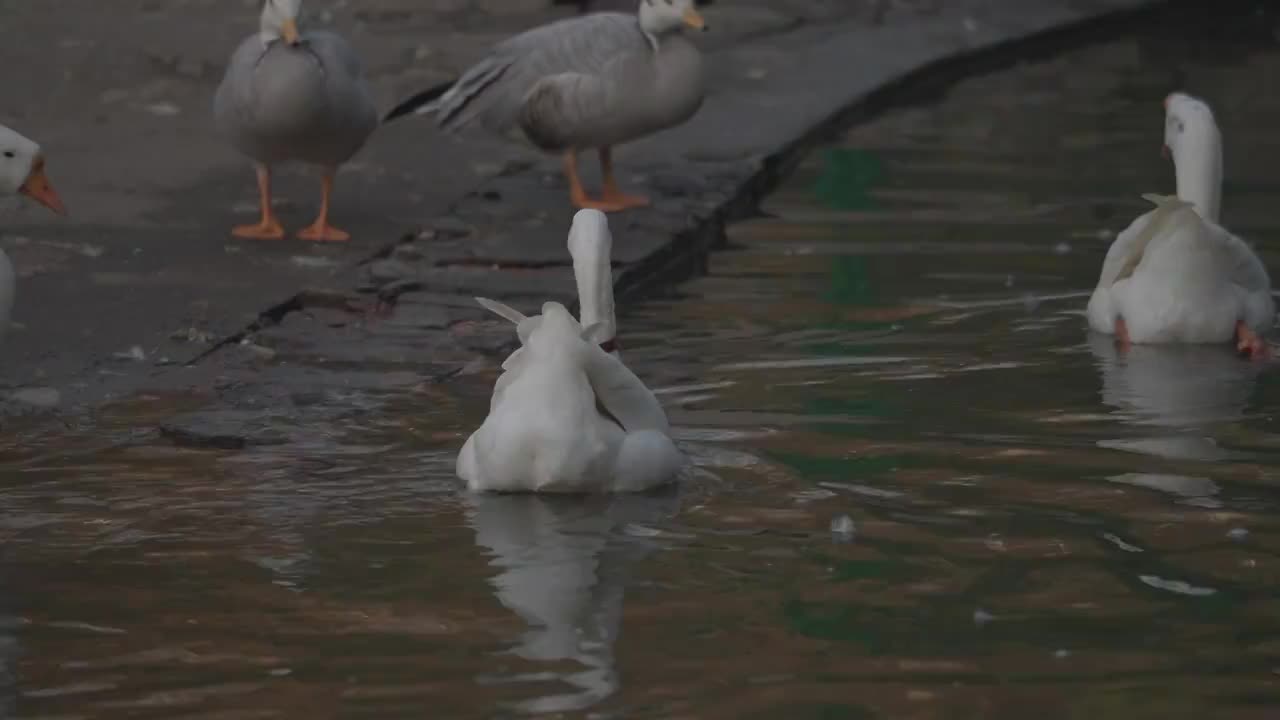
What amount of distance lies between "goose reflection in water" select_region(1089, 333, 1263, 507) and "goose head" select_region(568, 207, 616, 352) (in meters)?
1.48

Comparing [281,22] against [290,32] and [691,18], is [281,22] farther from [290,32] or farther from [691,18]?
[691,18]

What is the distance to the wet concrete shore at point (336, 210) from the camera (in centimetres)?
862

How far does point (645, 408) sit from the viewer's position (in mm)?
6996

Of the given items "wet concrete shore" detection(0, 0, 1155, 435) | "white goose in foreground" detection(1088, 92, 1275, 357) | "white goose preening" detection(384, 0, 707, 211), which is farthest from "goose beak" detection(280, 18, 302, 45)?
"white goose in foreground" detection(1088, 92, 1275, 357)

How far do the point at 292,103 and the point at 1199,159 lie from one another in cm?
357

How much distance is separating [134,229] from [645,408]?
4.47 metres

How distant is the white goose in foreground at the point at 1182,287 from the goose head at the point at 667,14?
278cm

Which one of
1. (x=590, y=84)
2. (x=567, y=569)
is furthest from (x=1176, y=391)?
(x=590, y=84)

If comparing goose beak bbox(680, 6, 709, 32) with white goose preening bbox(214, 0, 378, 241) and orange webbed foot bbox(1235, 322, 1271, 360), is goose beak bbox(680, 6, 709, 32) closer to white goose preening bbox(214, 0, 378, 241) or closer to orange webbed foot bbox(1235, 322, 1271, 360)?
white goose preening bbox(214, 0, 378, 241)

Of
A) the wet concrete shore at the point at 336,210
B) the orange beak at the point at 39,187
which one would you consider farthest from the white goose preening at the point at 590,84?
the orange beak at the point at 39,187

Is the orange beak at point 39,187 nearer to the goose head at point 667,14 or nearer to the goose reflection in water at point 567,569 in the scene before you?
the goose reflection in water at point 567,569

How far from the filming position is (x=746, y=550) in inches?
249

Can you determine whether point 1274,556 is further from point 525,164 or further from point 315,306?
point 525,164

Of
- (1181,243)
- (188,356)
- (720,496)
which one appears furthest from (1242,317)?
(188,356)
